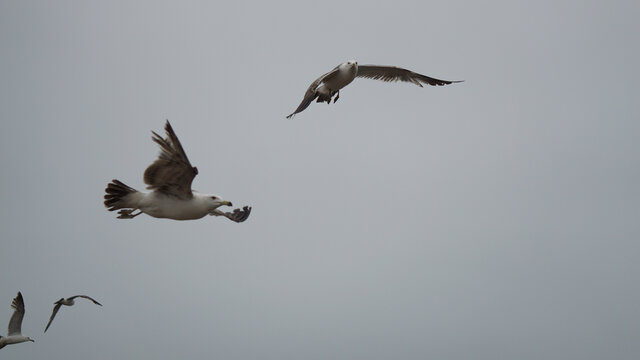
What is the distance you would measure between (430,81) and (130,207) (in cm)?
1110

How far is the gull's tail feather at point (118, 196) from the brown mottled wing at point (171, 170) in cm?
32

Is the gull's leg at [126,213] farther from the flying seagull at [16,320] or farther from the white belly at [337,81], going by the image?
the flying seagull at [16,320]

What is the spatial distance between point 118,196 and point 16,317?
→ 1031 centimetres

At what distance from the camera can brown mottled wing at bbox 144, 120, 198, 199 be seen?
25.7 feet

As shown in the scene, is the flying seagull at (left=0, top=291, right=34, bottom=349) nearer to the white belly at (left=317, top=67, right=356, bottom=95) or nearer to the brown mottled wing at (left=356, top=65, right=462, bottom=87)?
the white belly at (left=317, top=67, right=356, bottom=95)

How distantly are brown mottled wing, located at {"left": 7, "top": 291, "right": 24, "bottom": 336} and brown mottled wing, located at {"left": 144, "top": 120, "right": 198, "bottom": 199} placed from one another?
1040 cm

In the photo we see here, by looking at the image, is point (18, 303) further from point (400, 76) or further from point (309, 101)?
point (400, 76)

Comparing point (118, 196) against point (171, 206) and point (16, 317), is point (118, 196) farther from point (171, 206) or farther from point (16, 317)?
point (16, 317)

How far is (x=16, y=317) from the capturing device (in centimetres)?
1677

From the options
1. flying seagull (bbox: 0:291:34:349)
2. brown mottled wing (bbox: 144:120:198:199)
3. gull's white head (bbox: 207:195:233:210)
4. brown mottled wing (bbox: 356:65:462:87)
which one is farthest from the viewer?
brown mottled wing (bbox: 356:65:462:87)

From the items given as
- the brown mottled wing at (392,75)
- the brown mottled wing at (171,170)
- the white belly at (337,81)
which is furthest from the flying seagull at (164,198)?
the brown mottled wing at (392,75)

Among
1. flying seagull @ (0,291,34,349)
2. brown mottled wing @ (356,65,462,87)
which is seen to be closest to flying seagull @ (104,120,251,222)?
brown mottled wing @ (356,65,462,87)

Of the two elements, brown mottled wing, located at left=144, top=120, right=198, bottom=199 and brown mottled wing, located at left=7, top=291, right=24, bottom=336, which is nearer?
brown mottled wing, located at left=144, top=120, right=198, bottom=199

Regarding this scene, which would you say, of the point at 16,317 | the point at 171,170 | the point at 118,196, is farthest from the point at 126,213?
the point at 16,317
